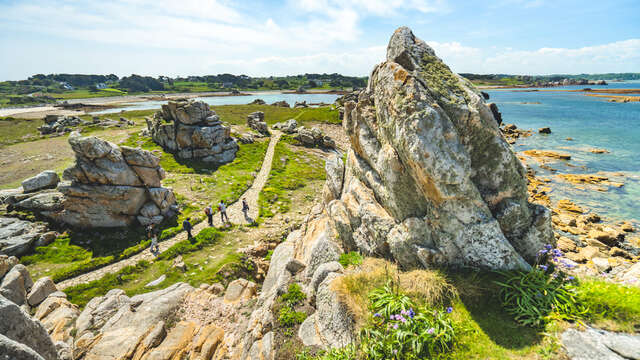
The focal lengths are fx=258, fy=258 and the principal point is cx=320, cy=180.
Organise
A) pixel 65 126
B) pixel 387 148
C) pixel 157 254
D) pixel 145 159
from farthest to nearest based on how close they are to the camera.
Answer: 1. pixel 65 126
2. pixel 145 159
3. pixel 157 254
4. pixel 387 148

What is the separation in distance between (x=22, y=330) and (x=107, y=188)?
21.8 meters

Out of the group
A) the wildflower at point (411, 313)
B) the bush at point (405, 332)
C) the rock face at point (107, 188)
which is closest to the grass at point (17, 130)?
the rock face at point (107, 188)

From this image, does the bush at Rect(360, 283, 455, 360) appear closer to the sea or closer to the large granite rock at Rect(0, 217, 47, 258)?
the large granite rock at Rect(0, 217, 47, 258)

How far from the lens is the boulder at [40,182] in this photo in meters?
27.7

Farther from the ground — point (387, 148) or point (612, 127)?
point (387, 148)

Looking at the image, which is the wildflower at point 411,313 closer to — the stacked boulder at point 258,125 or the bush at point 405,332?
the bush at point 405,332

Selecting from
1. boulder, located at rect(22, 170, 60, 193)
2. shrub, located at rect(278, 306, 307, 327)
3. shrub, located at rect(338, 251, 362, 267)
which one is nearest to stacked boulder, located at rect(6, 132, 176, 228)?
Result: boulder, located at rect(22, 170, 60, 193)

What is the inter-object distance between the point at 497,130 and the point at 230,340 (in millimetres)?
15359

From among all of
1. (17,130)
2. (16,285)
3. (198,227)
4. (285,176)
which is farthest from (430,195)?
(17,130)

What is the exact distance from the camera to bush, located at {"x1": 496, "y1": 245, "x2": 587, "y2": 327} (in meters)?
7.53

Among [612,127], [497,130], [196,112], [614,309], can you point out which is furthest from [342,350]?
[612,127]

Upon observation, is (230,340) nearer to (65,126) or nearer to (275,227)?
(275,227)

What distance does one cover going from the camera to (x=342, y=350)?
8.55 meters

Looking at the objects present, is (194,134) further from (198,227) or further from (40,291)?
(40,291)
